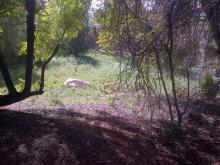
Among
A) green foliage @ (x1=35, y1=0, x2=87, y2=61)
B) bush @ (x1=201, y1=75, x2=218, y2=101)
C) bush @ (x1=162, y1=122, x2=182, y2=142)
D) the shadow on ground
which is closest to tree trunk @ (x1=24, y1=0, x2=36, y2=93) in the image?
the shadow on ground

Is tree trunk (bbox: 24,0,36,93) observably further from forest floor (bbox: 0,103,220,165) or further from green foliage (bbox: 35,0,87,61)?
green foliage (bbox: 35,0,87,61)

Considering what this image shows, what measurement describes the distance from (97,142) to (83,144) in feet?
0.87

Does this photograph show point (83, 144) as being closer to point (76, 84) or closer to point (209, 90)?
point (209, 90)

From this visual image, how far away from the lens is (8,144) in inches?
225

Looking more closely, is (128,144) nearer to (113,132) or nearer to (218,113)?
(113,132)

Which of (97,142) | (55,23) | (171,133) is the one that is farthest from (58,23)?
(97,142)

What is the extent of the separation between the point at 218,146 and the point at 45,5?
5329mm

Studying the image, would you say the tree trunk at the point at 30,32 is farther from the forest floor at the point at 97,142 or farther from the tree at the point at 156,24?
the tree at the point at 156,24

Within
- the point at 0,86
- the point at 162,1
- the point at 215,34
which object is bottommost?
the point at 0,86

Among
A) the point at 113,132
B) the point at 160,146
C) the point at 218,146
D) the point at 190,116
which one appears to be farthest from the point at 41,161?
the point at 190,116

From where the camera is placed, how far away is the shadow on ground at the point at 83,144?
18.2ft

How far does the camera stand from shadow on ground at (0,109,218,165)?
5.55 metres

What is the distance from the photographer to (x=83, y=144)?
19.6 ft

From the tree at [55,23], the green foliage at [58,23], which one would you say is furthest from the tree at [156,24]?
the green foliage at [58,23]
